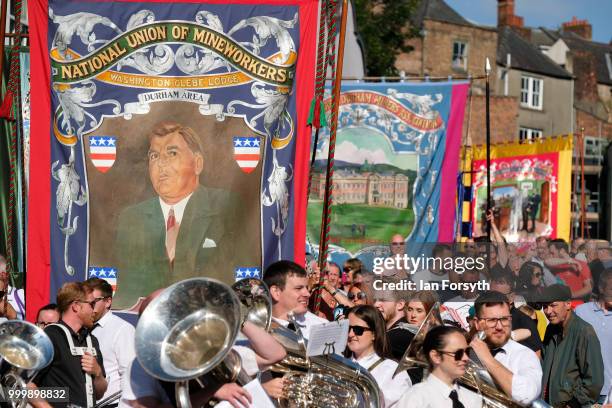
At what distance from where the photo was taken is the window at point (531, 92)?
47.1 meters

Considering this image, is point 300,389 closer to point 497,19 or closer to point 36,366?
point 36,366

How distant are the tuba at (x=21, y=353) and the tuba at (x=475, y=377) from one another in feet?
6.59

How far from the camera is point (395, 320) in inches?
326

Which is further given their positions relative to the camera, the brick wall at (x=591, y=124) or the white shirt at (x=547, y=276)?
the brick wall at (x=591, y=124)

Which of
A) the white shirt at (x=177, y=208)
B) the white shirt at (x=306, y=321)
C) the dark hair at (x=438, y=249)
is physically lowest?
the white shirt at (x=306, y=321)

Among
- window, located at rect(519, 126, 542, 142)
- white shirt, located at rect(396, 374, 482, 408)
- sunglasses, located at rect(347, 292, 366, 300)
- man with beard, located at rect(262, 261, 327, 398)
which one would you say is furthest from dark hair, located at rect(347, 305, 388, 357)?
window, located at rect(519, 126, 542, 142)

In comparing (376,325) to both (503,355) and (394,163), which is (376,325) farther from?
(394,163)

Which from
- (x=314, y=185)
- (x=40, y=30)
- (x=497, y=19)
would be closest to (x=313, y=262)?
(x=314, y=185)

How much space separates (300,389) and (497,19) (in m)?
47.8

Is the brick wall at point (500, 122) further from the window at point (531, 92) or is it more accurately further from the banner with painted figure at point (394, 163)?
the banner with painted figure at point (394, 163)

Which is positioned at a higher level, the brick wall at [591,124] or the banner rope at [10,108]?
the brick wall at [591,124]

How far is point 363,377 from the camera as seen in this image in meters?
6.31

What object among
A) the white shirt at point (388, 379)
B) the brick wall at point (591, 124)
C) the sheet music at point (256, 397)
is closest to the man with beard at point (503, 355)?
the white shirt at point (388, 379)

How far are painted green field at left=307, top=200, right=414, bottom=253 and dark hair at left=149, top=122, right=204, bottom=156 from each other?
266 inches
